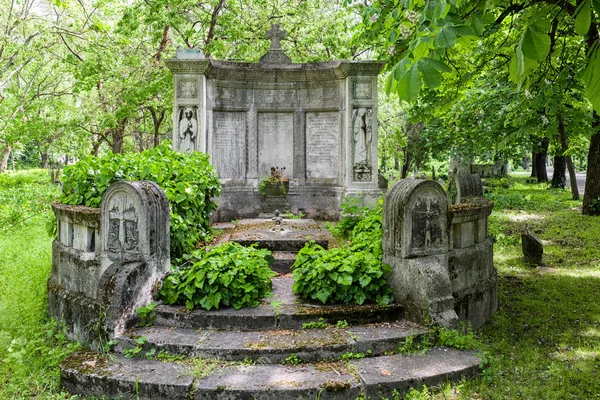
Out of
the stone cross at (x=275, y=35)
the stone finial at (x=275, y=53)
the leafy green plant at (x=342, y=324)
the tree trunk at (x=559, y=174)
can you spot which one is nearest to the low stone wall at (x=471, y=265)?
the leafy green plant at (x=342, y=324)

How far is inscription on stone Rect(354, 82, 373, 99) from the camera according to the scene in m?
10.5

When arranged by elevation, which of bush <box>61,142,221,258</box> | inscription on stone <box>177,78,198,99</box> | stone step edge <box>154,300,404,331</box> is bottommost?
stone step edge <box>154,300,404,331</box>

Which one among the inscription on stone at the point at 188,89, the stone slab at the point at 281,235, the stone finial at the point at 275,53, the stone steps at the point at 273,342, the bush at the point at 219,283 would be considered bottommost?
the stone steps at the point at 273,342

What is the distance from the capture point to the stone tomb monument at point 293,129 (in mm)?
10523

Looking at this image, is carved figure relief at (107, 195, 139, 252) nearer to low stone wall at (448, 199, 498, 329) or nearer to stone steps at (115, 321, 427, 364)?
stone steps at (115, 321, 427, 364)

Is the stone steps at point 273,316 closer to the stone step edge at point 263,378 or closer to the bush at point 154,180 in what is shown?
the stone step edge at point 263,378

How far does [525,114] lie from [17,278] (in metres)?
9.01

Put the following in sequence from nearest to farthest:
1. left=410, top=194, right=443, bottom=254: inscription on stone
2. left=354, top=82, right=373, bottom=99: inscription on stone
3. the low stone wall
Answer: left=410, top=194, right=443, bottom=254: inscription on stone < the low stone wall < left=354, top=82, right=373, bottom=99: inscription on stone

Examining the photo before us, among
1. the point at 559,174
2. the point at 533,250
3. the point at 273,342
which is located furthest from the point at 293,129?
the point at 559,174

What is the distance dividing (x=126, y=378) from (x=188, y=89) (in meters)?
7.44

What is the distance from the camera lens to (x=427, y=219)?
5277 mm

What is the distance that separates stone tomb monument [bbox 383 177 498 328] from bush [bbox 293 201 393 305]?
196 millimetres

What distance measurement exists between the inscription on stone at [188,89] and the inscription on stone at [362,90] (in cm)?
358

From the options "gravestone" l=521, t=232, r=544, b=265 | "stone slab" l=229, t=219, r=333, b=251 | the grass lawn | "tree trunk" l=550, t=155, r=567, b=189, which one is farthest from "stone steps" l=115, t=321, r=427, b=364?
"tree trunk" l=550, t=155, r=567, b=189
